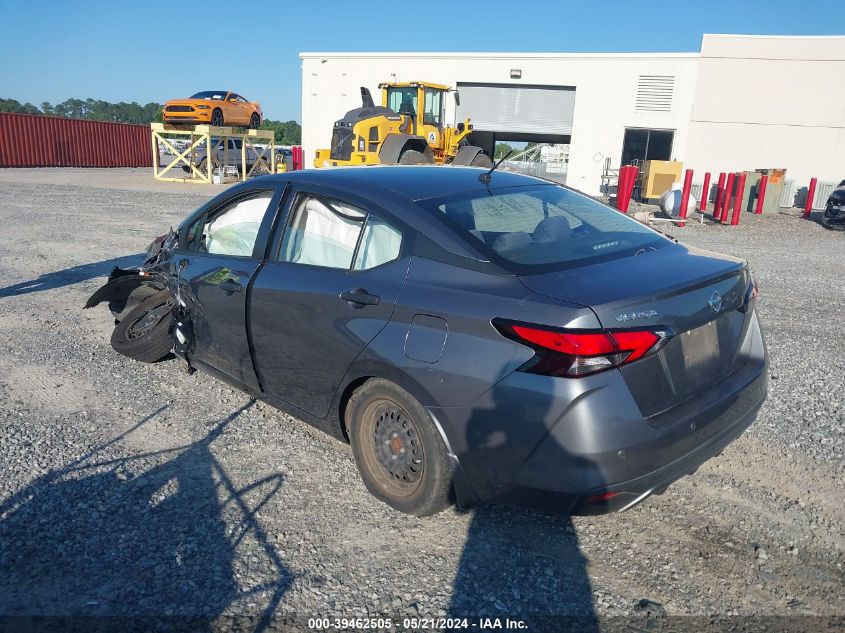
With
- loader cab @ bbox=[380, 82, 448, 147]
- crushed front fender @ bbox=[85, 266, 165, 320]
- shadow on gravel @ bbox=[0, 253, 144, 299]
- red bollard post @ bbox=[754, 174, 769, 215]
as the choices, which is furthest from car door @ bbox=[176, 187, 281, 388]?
red bollard post @ bbox=[754, 174, 769, 215]

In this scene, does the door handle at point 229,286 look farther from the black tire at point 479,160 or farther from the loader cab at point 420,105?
the loader cab at point 420,105

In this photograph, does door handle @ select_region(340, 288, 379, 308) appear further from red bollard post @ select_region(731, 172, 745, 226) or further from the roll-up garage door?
the roll-up garage door

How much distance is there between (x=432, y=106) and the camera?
65.6ft

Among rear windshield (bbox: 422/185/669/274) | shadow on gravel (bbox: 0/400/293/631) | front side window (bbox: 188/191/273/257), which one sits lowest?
shadow on gravel (bbox: 0/400/293/631)

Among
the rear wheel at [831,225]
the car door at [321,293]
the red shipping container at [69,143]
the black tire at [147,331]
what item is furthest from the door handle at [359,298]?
the red shipping container at [69,143]

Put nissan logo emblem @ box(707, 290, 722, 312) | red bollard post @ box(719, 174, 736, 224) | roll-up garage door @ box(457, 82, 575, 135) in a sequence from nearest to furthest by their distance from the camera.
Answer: nissan logo emblem @ box(707, 290, 722, 312), red bollard post @ box(719, 174, 736, 224), roll-up garage door @ box(457, 82, 575, 135)

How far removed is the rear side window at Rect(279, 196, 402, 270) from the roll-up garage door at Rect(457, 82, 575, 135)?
26.5m

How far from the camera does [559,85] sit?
2830 cm

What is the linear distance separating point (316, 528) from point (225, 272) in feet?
5.45

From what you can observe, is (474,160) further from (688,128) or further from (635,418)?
(635,418)

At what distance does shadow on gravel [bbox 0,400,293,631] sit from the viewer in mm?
2551

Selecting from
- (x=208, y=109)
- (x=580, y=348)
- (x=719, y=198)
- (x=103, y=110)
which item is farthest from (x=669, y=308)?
(x=103, y=110)

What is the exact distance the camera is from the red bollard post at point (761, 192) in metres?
19.0

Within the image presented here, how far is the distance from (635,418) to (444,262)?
1.02 m
